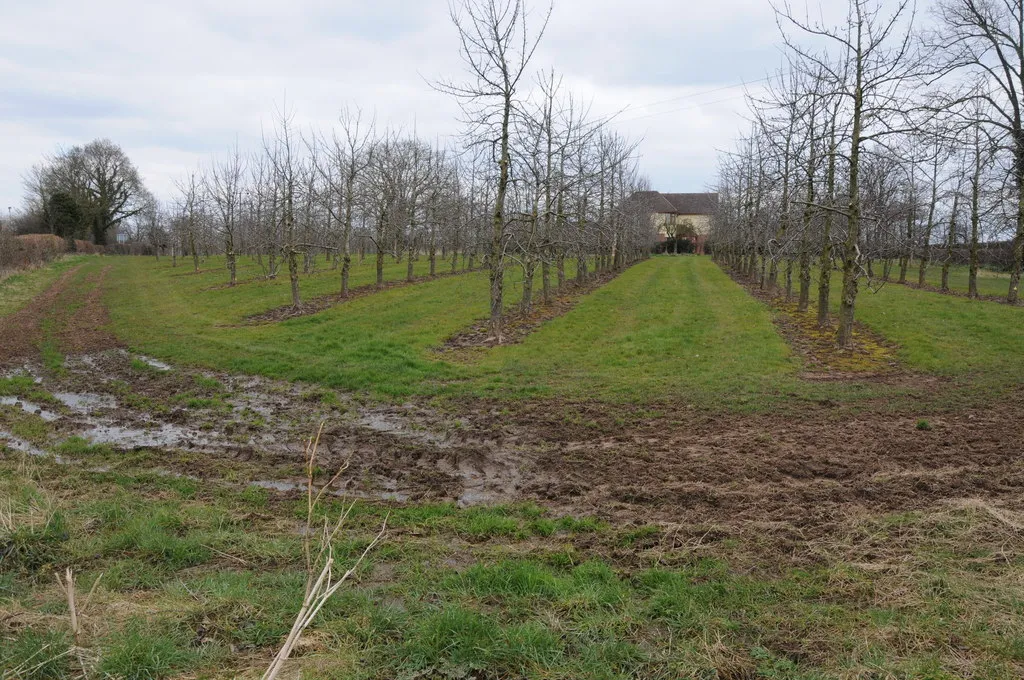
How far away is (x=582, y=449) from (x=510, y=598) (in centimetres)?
354

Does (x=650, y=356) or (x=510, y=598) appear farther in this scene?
(x=650, y=356)

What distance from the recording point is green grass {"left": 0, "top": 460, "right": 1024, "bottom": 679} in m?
2.98

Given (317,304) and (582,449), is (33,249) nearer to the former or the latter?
(317,304)

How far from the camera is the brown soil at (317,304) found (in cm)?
1947

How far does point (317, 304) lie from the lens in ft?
73.6

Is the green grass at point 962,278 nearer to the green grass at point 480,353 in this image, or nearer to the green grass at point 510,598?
the green grass at point 480,353

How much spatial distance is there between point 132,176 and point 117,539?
8209cm

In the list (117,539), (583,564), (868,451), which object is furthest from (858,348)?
(117,539)

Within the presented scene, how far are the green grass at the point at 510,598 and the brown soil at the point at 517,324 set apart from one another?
378 inches

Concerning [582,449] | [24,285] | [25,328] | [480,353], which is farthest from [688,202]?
[582,449]

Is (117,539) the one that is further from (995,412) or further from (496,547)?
(995,412)

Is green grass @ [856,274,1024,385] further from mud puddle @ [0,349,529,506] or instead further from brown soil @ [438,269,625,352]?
mud puddle @ [0,349,529,506]

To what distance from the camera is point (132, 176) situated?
71500mm

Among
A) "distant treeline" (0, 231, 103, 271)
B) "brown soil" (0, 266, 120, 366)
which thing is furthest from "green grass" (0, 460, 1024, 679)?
"distant treeline" (0, 231, 103, 271)
